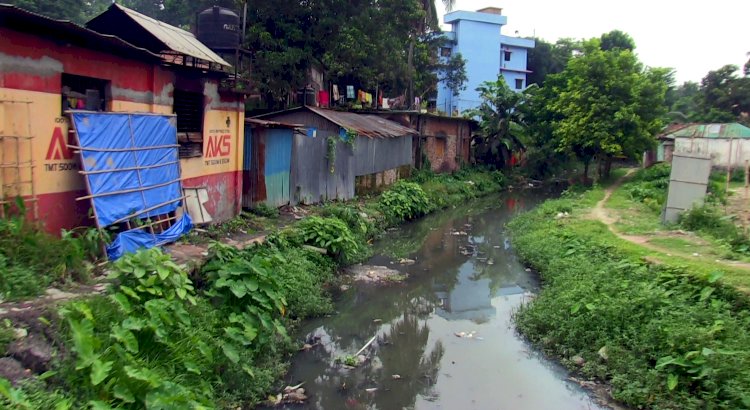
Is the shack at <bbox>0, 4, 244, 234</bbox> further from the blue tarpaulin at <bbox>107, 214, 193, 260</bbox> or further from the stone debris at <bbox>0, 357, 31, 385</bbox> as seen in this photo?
the stone debris at <bbox>0, 357, 31, 385</bbox>

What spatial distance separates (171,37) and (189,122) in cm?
158

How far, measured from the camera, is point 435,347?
831 centimetres

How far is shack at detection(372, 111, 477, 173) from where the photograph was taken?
990 inches

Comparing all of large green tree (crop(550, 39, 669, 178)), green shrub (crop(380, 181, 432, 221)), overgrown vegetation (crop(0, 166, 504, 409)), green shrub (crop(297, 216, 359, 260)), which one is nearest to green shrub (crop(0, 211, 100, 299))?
overgrown vegetation (crop(0, 166, 504, 409))

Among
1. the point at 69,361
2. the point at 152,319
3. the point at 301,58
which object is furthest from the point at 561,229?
the point at 69,361

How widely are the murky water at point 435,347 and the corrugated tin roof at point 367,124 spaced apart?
5090mm

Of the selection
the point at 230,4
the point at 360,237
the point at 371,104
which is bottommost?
the point at 360,237

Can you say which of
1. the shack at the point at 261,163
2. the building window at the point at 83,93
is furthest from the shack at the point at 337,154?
the building window at the point at 83,93

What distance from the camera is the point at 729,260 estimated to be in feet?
30.4

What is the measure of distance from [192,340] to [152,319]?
1.70 ft

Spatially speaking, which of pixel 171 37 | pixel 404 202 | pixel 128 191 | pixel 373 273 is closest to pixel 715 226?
pixel 373 273

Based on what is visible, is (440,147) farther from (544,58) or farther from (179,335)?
(179,335)

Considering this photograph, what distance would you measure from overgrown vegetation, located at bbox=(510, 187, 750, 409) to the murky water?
50cm

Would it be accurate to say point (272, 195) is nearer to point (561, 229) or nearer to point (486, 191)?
point (561, 229)
